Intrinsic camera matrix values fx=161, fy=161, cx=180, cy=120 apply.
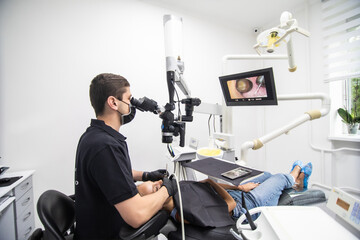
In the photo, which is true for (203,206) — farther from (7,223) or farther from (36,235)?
(7,223)

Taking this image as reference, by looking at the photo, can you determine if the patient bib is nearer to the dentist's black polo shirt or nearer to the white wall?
the dentist's black polo shirt

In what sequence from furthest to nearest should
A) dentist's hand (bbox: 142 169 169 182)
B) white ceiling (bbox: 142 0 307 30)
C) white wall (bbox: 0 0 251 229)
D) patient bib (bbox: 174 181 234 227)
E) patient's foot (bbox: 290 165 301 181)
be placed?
white ceiling (bbox: 142 0 307 30) < patient's foot (bbox: 290 165 301 181) < white wall (bbox: 0 0 251 229) < dentist's hand (bbox: 142 169 169 182) < patient bib (bbox: 174 181 234 227)

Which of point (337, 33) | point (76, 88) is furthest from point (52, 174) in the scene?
point (337, 33)

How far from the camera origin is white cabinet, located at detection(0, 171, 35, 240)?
3.56ft

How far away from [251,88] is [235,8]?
175 cm

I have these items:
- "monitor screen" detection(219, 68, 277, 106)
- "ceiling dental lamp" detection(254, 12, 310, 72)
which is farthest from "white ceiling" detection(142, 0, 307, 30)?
"monitor screen" detection(219, 68, 277, 106)

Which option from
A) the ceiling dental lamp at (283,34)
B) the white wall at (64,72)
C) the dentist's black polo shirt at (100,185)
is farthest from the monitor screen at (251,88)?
the white wall at (64,72)

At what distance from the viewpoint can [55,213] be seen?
80 cm

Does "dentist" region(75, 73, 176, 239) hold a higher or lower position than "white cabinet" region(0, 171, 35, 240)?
higher

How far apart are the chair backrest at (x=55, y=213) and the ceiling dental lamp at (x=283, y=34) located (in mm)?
1417

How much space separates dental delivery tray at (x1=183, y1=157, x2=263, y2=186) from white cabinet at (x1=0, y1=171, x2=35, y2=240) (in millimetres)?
1249

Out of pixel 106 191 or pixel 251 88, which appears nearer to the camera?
pixel 106 191

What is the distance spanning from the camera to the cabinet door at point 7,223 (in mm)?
1070

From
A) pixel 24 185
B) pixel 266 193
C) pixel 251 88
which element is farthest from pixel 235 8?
pixel 24 185
